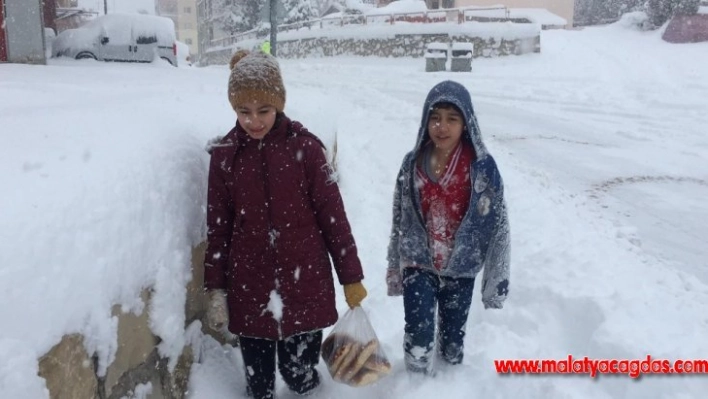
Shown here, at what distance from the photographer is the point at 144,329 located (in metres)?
2.17

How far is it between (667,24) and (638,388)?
2331 centimetres

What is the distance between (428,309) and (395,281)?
0.23m

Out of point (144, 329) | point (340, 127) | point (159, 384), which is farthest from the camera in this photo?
point (340, 127)

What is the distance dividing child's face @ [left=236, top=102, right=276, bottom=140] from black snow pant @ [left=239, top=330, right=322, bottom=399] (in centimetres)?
94

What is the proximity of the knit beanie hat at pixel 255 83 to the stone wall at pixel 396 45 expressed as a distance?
65.1 feet

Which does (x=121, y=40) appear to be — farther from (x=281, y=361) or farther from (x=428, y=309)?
(x=428, y=309)

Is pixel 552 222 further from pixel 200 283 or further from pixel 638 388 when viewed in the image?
pixel 200 283

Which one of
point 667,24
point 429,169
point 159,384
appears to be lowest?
point 159,384

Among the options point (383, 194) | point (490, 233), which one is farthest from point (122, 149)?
point (383, 194)

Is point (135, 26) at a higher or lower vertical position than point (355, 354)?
higher

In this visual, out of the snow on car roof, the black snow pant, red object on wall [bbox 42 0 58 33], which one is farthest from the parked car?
the black snow pant

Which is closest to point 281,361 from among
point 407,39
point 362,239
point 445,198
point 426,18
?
point 445,198

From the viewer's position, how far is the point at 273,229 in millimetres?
2365

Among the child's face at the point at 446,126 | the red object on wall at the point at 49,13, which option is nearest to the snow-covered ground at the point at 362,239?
the child's face at the point at 446,126
